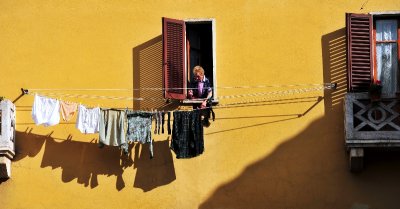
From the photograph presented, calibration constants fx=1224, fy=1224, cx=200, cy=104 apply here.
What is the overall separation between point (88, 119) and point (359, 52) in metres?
5.37

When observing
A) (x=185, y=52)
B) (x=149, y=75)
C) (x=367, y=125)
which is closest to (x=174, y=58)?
(x=185, y=52)

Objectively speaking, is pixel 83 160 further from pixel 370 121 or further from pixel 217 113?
pixel 370 121

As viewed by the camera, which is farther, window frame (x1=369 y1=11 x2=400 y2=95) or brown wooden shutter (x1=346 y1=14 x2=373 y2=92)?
window frame (x1=369 y1=11 x2=400 y2=95)

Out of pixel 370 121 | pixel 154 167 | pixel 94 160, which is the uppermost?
pixel 370 121

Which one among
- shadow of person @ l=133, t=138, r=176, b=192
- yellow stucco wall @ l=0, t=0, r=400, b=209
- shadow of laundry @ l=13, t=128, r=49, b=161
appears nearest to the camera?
yellow stucco wall @ l=0, t=0, r=400, b=209

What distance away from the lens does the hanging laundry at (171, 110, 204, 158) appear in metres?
23.4

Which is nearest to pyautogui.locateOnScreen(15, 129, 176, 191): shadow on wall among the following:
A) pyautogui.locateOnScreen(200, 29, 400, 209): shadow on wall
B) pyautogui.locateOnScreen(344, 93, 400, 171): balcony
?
pyautogui.locateOnScreen(200, 29, 400, 209): shadow on wall

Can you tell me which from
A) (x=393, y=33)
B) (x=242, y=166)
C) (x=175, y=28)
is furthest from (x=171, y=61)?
(x=393, y=33)

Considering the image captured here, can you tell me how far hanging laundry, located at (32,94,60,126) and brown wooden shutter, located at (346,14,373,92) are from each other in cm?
564

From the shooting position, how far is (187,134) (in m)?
23.5

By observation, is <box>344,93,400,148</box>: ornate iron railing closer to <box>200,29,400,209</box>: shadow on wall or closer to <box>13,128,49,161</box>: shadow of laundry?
<box>200,29,400,209</box>: shadow on wall

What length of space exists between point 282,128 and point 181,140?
197 centimetres

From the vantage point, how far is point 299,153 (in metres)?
23.4

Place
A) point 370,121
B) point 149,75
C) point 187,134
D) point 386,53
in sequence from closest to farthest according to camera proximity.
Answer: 1. point 370,121
2. point 187,134
3. point 386,53
4. point 149,75
